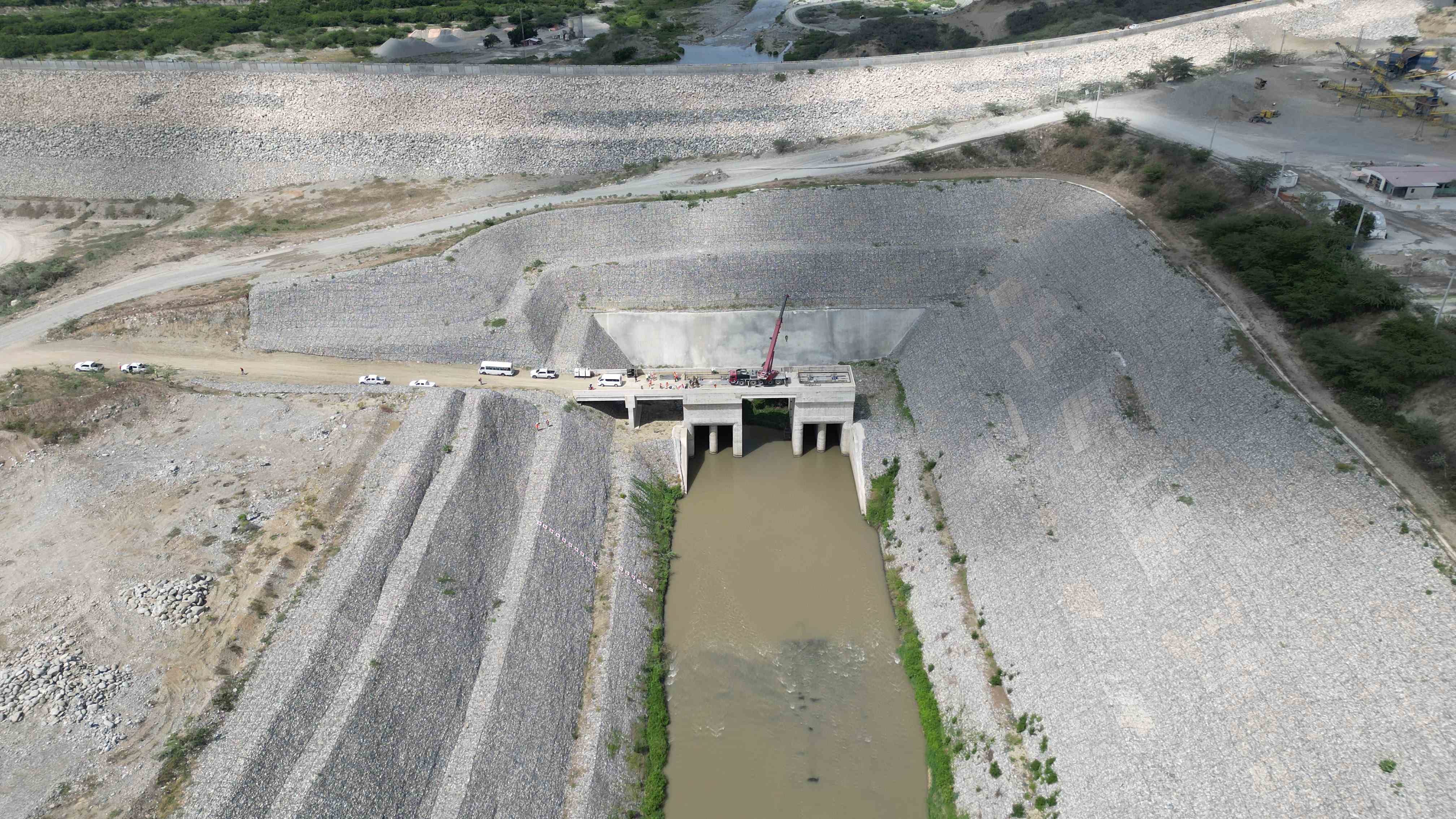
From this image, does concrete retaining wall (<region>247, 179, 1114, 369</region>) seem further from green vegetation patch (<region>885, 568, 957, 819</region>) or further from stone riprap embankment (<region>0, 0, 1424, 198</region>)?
green vegetation patch (<region>885, 568, 957, 819</region>)

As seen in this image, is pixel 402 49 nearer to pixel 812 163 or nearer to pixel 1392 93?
pixel 812 163

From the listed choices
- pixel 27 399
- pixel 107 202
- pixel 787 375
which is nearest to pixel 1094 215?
pixel 787 375

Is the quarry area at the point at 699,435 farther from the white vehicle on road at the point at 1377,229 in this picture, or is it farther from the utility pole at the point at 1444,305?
the utility pole at the point at 1444,305

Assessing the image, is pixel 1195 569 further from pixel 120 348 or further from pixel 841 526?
pixel 120 348

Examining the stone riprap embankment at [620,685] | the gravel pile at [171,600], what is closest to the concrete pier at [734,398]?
the stone riprap embankment at [620,685]

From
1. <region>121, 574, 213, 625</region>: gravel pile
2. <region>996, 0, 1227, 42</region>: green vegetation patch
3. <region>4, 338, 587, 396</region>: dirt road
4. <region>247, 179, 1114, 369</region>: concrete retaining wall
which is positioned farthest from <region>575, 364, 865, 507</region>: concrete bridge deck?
<region>996, 0, 1227, 42</region>: green vegetation patch

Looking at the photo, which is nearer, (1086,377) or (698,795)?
(698,795)
